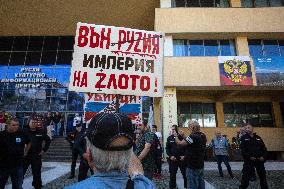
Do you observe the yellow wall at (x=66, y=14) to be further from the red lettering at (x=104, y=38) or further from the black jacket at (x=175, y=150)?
→ the red lettering at (x=104, y=38)

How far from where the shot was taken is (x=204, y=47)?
1778 cm

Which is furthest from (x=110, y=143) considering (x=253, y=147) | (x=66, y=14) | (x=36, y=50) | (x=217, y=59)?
(x=36, y=50)

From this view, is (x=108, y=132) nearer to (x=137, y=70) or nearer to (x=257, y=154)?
(x=137, y=70)

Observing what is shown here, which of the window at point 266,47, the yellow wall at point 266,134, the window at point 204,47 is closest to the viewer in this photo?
the yellow wall at point 266,134

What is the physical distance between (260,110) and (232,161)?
5216mm

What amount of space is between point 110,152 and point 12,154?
14.0 feet

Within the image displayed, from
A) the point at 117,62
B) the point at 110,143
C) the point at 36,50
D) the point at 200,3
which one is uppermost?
the point at 200,3

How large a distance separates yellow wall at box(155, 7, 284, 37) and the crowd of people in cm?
948

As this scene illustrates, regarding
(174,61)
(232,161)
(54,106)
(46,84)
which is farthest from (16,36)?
(232,161)

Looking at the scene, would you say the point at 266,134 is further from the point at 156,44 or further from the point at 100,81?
the point at 100,81

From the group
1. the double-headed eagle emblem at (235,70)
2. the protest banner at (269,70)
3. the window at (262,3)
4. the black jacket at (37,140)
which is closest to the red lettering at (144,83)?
the black jacket at (37,140)

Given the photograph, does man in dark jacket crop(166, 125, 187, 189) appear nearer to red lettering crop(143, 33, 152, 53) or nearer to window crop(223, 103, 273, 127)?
red lettering crop(143, 33, 152, 53)

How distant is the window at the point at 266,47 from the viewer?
58.3 ft

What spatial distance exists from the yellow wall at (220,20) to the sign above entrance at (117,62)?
1328 centimetres
